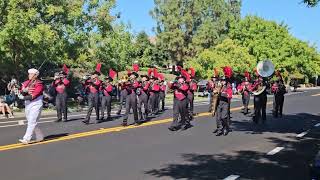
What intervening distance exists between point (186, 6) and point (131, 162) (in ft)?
214

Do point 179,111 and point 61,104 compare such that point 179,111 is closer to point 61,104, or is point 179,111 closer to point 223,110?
point 223,110

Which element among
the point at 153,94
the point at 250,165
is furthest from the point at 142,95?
the point at 250,165

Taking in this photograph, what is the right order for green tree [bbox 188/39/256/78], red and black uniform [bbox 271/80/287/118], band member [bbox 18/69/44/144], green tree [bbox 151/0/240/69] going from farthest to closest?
green tree [bbox 151/0/240/69] < green tree [bbox 188/39/256/78] < red and black uniform [bbox 271/80/287/118] < band member [bbox 18/69/44/144]

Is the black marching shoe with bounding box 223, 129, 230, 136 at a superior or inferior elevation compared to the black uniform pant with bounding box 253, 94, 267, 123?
inferior

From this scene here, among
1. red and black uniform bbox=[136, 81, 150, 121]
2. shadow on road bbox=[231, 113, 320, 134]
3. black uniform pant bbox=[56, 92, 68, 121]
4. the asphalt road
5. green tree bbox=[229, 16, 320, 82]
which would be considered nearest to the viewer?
the asphalt road

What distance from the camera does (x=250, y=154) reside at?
12.2 meters

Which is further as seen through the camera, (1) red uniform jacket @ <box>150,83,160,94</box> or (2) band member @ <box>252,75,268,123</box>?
(1) red uniform jacket @ <box>150,83,160,94</box>

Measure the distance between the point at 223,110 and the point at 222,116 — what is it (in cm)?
20

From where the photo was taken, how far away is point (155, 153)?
12.1 meters

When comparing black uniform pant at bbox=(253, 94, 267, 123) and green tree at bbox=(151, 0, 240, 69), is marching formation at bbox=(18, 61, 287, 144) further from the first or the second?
green tree at bbox=(151, 0, 240, 69)

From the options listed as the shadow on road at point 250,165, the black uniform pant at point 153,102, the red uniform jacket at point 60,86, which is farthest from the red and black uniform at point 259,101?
the red uniform jacket at point 60,86

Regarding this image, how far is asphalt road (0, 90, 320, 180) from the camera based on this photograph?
9633 millimetres

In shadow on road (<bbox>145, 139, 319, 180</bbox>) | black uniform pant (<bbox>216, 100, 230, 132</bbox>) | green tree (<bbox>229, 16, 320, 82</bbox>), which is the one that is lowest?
shadow on road (<bbox>145, 139, 319, 180</bbox>)

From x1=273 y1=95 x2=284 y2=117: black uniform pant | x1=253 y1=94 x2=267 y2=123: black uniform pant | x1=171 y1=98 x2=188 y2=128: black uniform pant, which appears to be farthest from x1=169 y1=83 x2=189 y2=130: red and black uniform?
x1=273 y1=95 x2=284 y2=117: black uniform pant
